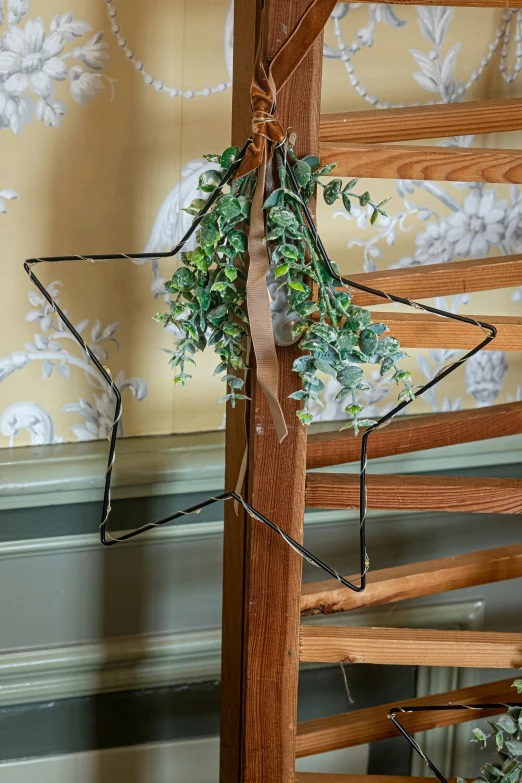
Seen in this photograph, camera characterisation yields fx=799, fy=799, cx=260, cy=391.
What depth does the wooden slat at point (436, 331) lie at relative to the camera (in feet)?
2.01

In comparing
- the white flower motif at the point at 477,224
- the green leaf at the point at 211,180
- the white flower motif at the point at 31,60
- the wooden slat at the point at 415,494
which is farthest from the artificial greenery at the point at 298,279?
the white flower motif at the point at 477,224

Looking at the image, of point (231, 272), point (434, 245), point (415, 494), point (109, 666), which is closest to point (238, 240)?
point (231, 272)

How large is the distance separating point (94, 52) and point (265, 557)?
1.71ft

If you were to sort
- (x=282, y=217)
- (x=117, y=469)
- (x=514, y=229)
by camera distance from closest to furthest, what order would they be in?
(x=282, y=217)
(x=117, y=469)
(x=514, y=229)

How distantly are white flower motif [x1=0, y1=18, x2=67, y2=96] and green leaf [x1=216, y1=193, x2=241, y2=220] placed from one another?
351 millimetres

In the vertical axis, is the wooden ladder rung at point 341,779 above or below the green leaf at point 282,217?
below

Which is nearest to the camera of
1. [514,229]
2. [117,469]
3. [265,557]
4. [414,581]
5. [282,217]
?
[282,217]

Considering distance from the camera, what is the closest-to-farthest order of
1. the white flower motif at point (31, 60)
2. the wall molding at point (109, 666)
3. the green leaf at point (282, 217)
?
the green leaf at point (282, 217) < the white flower motif at point (31, 60) < the wall molding at point (109, 666)

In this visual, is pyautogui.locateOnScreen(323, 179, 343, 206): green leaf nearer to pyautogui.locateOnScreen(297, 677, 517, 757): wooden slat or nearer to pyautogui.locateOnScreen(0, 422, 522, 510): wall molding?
pyautogui.locateOnScreen(0, 422, 522, 510): wall molding

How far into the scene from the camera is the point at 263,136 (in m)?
0.53

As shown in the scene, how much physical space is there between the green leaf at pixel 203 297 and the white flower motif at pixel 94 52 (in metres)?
0.36

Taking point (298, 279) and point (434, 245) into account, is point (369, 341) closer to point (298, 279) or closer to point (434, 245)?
point (298, 279)

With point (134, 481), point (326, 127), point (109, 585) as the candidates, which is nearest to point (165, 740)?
point (109, 585)

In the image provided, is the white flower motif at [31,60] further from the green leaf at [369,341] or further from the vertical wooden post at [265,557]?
the green leaf at [369,341]
